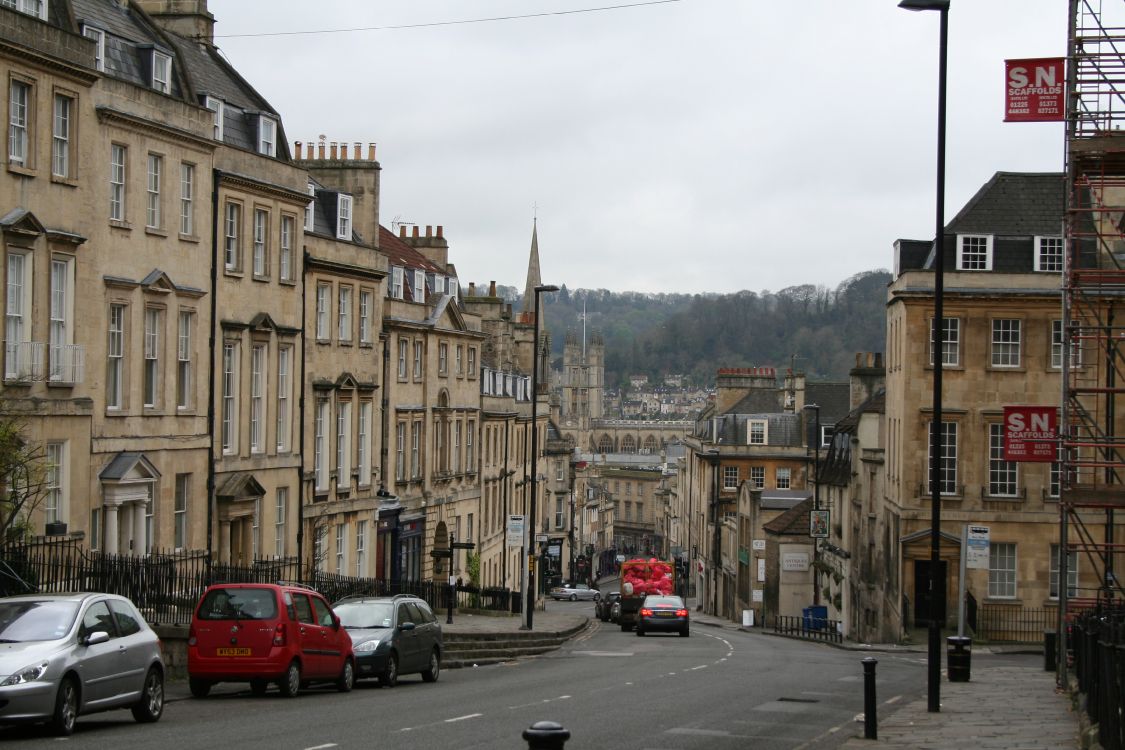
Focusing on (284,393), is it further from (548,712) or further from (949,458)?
(548,712)

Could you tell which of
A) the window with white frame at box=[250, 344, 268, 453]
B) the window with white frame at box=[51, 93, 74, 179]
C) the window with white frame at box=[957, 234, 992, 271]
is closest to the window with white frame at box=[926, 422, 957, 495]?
the window with white frame at box=[957, 234, 992, 271]

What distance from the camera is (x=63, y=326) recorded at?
1113 inches

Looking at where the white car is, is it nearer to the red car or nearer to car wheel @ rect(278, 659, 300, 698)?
car wheel @ rect(278, 659, 300, 698)

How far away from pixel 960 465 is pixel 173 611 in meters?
A: 26.9

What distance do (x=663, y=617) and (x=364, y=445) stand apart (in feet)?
37.6

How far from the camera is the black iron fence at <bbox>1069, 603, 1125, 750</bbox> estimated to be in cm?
1303

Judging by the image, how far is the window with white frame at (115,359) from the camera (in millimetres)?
30547

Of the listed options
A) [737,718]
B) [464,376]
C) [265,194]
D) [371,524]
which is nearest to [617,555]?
[464,376]

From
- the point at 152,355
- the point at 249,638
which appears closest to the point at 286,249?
the point at 152,355

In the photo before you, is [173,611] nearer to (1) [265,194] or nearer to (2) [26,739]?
(2) [26,739]

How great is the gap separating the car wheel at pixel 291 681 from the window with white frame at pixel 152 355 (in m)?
12.2

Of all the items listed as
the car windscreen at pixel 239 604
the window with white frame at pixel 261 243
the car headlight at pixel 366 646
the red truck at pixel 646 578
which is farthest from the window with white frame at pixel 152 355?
the red truck at pixel 646 578

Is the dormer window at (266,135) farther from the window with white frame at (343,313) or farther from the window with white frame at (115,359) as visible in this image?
the window with white frame at (115,359)

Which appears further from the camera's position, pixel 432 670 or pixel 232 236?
pixel 232 236
